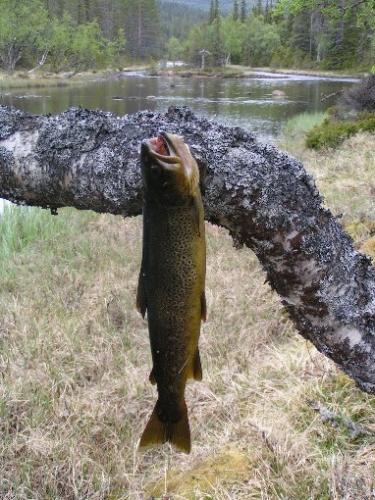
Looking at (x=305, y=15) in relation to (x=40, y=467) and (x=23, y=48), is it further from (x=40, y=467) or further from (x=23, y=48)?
(x=40, y=467)

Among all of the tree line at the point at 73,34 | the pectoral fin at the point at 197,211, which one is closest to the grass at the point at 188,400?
the pectoral fin at the point at 197,211

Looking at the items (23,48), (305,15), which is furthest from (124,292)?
(305,15)

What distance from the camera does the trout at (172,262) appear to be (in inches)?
42.2

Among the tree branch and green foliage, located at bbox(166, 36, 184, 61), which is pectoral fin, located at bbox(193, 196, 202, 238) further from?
green foliage, located at bbox(166, 36, 184, 61)

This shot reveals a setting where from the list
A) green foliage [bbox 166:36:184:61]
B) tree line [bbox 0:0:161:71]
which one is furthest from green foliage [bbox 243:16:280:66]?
tree line [bbox 0:0:161:71]

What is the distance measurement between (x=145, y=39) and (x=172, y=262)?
408 feet

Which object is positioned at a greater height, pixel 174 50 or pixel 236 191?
pixel 174 50

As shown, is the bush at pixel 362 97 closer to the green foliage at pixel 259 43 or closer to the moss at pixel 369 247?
the moss at pixel 369 247

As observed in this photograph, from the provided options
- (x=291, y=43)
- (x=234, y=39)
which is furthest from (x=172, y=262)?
(x=234, y=39)

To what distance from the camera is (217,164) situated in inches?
72.5

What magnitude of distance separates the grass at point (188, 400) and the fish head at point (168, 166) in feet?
7.65

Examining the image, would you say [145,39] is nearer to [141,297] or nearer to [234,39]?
[234,39]

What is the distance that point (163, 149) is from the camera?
108 cm

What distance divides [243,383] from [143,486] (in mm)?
1207
